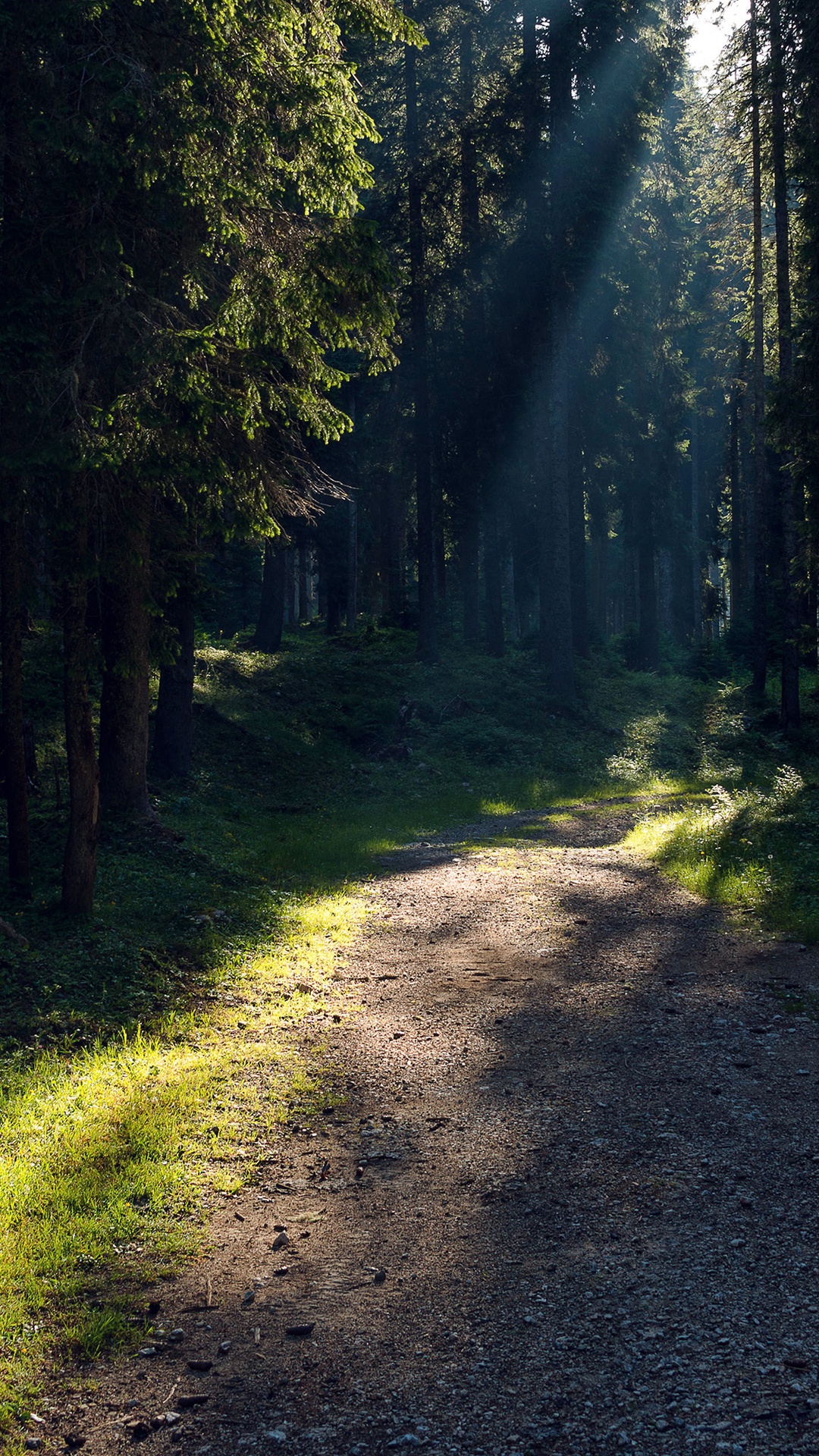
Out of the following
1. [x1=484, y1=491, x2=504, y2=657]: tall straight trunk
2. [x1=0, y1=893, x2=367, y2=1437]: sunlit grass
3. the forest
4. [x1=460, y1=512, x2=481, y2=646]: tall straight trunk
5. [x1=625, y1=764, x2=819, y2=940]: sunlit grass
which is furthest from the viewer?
[x1=484, y1=491, x2=504, y2=657]: tall straight trunk

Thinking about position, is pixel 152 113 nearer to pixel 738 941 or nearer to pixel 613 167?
pixel 738 941

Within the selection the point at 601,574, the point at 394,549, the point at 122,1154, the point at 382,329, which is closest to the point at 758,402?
the point at 394,549

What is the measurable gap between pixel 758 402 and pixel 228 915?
20328 mm

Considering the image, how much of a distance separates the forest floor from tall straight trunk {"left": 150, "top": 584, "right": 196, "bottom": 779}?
883 centimetres

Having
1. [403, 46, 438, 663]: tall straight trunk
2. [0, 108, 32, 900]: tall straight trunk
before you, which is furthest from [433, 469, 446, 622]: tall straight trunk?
[0, 108, 32, 900]: tall straight trunk

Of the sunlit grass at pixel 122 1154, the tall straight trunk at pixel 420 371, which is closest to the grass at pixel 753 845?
the sunlit grass at pixel 122 1154

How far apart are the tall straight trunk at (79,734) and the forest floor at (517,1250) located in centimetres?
249

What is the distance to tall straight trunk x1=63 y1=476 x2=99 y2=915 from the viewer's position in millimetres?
7941

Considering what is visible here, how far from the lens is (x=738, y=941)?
28.9 feet

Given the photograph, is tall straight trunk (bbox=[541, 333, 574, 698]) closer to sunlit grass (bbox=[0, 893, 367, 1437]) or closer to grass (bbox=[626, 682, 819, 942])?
grass (bbox=[626, 682, 819, 942])

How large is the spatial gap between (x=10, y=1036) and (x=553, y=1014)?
3.75 metres

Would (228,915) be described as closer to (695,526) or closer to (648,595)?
(648,595)

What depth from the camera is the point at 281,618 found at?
92.4ft

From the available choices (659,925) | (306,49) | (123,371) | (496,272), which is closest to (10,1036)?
(123,371)
